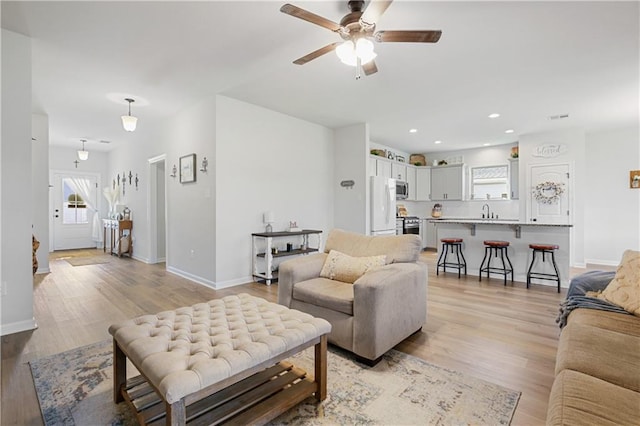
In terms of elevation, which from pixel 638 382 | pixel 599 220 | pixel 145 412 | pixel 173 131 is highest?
pixel 173 131

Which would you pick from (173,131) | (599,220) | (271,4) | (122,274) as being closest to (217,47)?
(271,4)

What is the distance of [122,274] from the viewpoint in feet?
16.5

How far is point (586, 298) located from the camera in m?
2.13

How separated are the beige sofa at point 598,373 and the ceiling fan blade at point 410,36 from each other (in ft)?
6.49

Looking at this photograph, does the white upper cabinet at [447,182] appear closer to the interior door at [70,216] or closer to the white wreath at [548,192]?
the white wreath at [548,192]

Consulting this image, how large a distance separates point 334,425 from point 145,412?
0.92m

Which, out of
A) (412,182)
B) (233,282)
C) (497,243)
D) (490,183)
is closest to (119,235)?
(233,282)

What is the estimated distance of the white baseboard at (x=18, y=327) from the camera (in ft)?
8.86

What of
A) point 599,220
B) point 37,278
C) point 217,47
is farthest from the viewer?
point 599,220

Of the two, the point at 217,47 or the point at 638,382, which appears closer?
the point at 638,382

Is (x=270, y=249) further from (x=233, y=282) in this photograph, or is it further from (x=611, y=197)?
(x=611, y=197)

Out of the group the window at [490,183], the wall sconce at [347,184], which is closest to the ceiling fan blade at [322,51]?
the wall sconce at [347,184]

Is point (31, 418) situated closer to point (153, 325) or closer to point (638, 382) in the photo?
point (153, 325)

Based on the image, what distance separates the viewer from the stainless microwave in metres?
7.49
